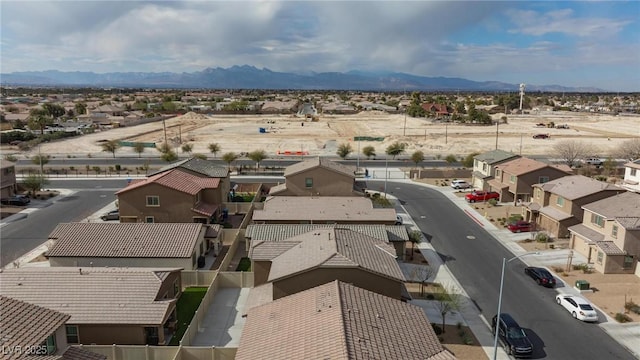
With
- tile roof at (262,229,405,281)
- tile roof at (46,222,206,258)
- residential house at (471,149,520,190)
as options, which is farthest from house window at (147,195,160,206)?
residential house at (471,149,520,190)

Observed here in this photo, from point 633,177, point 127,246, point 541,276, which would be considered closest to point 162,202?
point 127,246

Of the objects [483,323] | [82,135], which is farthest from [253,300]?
[82,135]

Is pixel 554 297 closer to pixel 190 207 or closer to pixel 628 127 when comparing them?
pixel 190 207

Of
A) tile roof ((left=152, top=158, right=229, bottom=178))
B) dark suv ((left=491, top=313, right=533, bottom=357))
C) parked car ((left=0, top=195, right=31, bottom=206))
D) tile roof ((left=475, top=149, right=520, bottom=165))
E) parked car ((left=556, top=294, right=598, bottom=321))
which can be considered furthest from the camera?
tile roof ((left=475, top=149, right=520, bottom=165))

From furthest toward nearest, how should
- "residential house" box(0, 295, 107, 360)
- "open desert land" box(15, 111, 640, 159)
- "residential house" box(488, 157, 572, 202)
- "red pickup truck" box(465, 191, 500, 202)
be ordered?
1. "open desert land" box(15, 111, 640, 159)
2. "red pickup truck" box(465, 191, 500, 202)
3. "residential house" box(488, 157, 572, 202)
4. "residential house" box(0, 295, 107, 360)

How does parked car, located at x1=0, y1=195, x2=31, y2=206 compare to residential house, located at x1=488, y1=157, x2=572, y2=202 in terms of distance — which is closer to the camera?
residential house, located at x1=488, y1=157, x2=572, y2=202

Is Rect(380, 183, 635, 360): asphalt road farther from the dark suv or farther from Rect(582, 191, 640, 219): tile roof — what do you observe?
Rect(582, 191, 640, 219): tile roof

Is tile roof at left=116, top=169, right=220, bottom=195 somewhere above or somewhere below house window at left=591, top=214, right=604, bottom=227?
above

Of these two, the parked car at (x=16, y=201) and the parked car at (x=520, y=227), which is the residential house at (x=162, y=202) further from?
the parked car at (x=520, y=227)

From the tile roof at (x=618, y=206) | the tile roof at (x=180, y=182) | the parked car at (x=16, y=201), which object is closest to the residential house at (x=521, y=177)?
the tile roof at (x=618, y=206)
